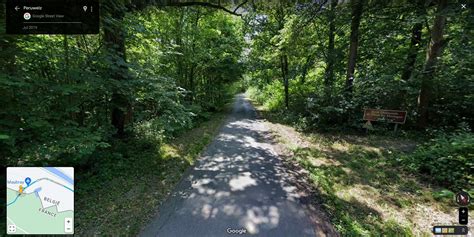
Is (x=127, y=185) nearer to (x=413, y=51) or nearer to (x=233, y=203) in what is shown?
(x=233, y=203)

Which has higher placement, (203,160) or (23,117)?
(23,117)

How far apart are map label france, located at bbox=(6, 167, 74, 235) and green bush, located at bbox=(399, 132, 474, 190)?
552 centimetres

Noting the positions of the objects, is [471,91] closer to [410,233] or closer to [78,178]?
[410,233]

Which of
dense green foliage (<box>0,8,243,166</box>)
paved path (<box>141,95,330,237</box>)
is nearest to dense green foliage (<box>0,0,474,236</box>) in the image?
dense green foliage (<box>0,8,243,166</box>)

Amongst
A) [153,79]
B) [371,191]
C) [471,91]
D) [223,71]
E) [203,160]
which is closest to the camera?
[371,191]

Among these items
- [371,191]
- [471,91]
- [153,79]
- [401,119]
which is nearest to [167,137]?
[153,79]

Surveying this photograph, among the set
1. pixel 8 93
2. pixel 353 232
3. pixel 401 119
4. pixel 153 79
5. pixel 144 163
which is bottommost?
pixel 353 232

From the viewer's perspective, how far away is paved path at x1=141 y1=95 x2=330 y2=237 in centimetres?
289

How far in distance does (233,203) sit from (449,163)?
4.13 metres

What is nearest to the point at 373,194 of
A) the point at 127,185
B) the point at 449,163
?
the point at 449,163

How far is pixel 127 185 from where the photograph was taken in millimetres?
4109

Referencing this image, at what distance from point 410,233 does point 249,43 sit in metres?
16.8

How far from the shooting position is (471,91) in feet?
21.3

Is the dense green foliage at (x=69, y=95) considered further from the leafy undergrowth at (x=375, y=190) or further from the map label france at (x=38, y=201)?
the leafy undergrowth at (x=375, y=190)
